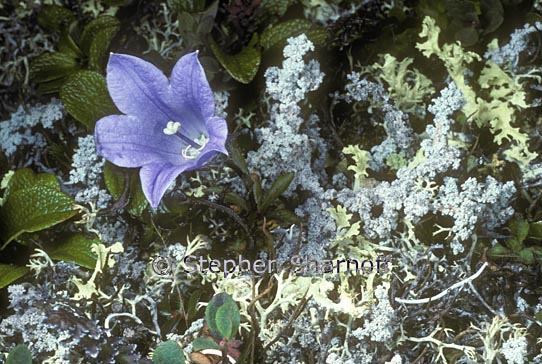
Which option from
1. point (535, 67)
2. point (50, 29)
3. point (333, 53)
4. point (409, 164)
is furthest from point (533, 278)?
point (50, 29)

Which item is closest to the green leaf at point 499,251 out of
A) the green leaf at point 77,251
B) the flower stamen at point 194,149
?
the flower stamen at point 194,149

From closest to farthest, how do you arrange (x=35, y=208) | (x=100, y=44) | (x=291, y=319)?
(x=291, y=319)
(x=35, y=208)
(x=100, y=44)

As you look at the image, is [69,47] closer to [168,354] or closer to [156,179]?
[156,179]

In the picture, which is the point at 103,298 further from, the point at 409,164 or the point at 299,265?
the point at 409,164

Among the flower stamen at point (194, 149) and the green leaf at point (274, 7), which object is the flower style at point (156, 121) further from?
the green leaf at point (274, 7)

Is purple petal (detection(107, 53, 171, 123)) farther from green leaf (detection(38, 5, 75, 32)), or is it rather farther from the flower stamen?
green leaf (detection(38, 5, 75, 32))

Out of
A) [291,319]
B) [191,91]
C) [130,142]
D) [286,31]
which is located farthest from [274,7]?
[291,319]
